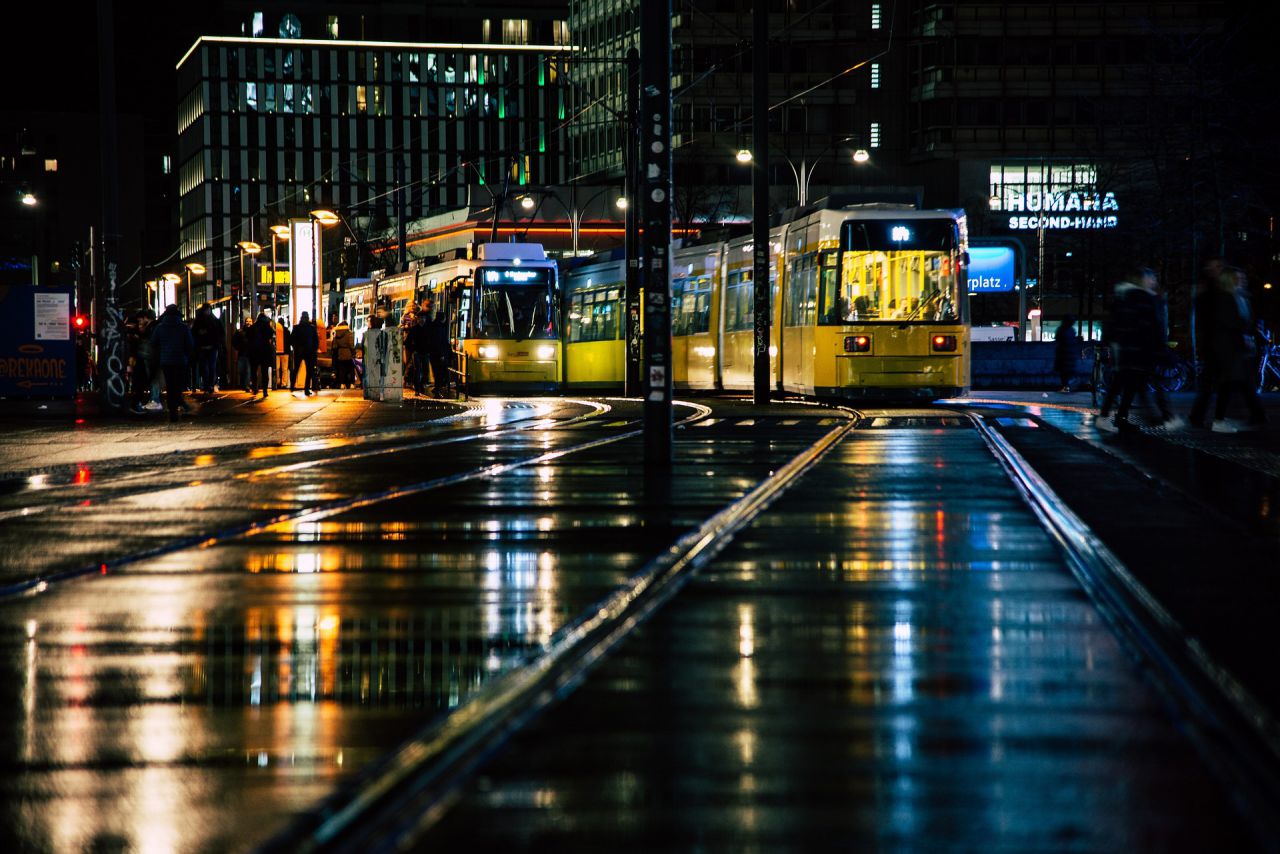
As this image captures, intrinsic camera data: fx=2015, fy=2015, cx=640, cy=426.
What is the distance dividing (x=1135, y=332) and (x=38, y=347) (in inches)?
823

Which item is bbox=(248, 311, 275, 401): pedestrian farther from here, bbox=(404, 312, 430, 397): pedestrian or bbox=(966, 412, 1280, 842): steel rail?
bbox=(966, 412, 1280, 842): steel rail

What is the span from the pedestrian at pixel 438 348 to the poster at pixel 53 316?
915 cm

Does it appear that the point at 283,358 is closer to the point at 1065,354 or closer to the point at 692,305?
the point at 692,305

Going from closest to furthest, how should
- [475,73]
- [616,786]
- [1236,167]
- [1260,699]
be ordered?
[616,786] → [1260,699] → [1236,167] → [475,73]

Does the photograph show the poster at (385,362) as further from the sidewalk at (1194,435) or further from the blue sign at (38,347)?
the sidewalk at (1194,435)

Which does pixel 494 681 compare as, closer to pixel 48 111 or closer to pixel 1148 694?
pixel 1148 694

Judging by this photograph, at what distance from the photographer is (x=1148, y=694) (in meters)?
6.74

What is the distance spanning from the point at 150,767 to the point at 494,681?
1618mm

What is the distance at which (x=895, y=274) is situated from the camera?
34156 mm

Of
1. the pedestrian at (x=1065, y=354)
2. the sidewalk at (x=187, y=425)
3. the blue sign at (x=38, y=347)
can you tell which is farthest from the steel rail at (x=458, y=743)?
the pedestrian at (x=1065, y=354)

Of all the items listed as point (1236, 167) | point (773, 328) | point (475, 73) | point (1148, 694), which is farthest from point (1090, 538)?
point (475, 73)

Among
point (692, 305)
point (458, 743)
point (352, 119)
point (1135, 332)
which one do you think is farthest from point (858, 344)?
point (352, 119)

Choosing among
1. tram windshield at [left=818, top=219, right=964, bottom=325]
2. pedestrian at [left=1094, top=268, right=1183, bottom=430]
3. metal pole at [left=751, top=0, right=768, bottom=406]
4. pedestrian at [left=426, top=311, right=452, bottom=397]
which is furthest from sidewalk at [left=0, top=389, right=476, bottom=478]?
pedestrian at [left=1094, top=268, right=1183, bottom=430]

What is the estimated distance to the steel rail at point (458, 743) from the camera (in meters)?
4.87
